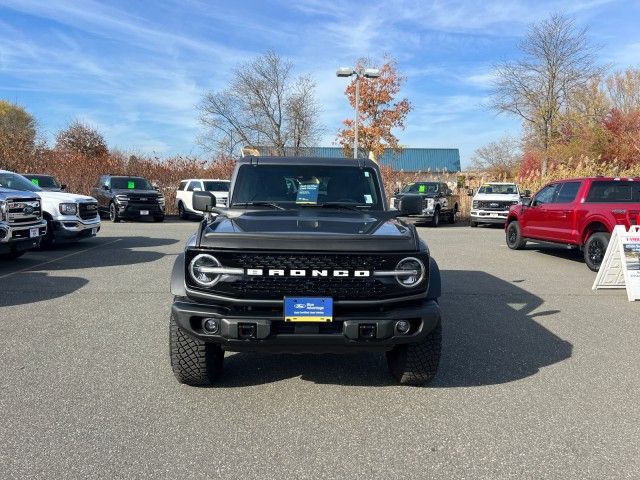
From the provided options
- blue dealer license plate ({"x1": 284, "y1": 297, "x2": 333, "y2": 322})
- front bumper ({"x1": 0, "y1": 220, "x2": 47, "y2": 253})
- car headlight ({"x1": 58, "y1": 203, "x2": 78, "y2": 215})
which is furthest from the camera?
car headlight ({"x1": 58, "y1": 203, "x2": 78, "y2": 215})

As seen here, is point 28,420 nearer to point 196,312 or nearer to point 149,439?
point 149,439

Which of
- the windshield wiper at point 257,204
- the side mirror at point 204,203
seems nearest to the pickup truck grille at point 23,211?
the side mirror at point 204,203

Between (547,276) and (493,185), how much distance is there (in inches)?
522

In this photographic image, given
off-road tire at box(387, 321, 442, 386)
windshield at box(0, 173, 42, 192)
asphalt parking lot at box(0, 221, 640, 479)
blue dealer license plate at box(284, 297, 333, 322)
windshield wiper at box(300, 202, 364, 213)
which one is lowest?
asphalt parking lot at box(0, 221, 640, 479)

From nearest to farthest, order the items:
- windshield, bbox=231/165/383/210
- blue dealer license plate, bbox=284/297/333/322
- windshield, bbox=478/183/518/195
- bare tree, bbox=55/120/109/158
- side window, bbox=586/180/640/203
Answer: blue dealer license plate, bbox=284/297/333/322
windshield, bbox=231/165/383/210
side window, bbox=586/180/640/203
windshield, bbox=478/183/518/195
bare tree, bbox=55/120/109/158

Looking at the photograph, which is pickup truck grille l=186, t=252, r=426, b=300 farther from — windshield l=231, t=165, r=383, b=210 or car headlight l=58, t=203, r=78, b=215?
car headlight l=58, t=203, r=78, b=215

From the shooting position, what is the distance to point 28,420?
352cm

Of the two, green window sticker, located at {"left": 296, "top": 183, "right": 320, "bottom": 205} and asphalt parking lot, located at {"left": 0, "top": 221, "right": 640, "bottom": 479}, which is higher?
green window sticker, located at {"left": 296, "top": 183, "right": 320, "bottom": 205}

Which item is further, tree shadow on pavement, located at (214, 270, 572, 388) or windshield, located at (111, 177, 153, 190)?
windshield, located at (111, 177, 153, 190)

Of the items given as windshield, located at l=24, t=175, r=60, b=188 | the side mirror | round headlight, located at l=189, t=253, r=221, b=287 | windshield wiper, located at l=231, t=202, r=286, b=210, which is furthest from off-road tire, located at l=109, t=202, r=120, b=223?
round headlight, located at l=189, t=253, r=221, b=287

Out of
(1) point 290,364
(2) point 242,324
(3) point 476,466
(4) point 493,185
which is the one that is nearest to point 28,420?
(2) point 242,324

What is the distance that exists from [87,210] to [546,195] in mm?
10840

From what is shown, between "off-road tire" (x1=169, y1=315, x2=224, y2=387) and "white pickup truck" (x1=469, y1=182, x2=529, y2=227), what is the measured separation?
1857 centimetres

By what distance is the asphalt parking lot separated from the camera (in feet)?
9.98
